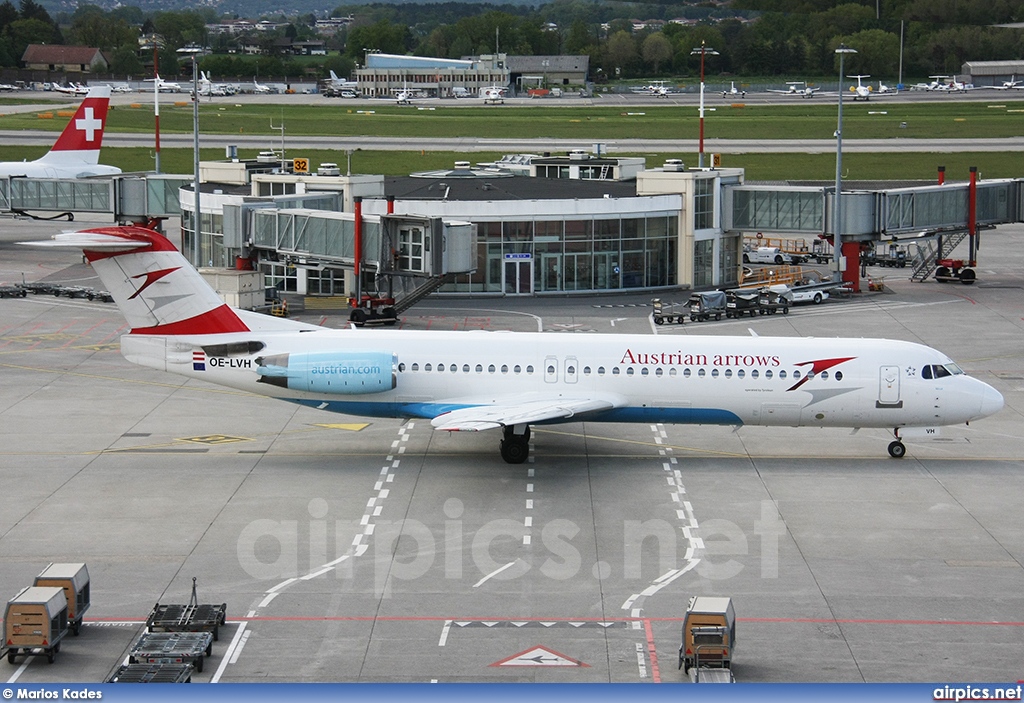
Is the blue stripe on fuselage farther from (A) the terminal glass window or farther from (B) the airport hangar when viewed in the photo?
(A) the terminal glass window

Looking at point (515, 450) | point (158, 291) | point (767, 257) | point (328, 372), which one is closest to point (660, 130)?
point (767, 257)

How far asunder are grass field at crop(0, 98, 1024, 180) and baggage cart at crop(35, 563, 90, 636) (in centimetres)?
9956

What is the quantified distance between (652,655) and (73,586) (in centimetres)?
1175

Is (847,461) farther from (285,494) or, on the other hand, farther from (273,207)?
(273,207)

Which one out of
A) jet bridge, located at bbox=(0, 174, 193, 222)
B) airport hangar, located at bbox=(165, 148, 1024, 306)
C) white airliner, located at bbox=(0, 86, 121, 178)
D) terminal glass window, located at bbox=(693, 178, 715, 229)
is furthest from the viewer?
white airliner, located at bbox=(0, 86, 121, 178)

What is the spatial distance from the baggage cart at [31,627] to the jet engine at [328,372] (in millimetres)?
15304

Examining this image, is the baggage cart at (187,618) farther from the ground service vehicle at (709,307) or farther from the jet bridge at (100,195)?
the jet bridge at (100,195)

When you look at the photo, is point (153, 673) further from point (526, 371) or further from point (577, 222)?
point (577, 222)

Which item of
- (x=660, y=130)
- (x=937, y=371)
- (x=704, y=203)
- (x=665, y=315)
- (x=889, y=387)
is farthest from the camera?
(x=660, y=130)

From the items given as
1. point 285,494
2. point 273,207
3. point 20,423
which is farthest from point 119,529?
point 273,207

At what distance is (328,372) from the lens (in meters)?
40.6

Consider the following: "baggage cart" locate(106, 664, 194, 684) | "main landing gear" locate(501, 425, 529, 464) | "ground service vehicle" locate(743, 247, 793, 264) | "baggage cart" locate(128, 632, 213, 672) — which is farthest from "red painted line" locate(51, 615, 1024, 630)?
"ground service vehicle" locate(743, 247, 793, 264)

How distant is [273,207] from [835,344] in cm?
3733

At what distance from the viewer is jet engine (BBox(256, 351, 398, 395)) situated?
4059cm
